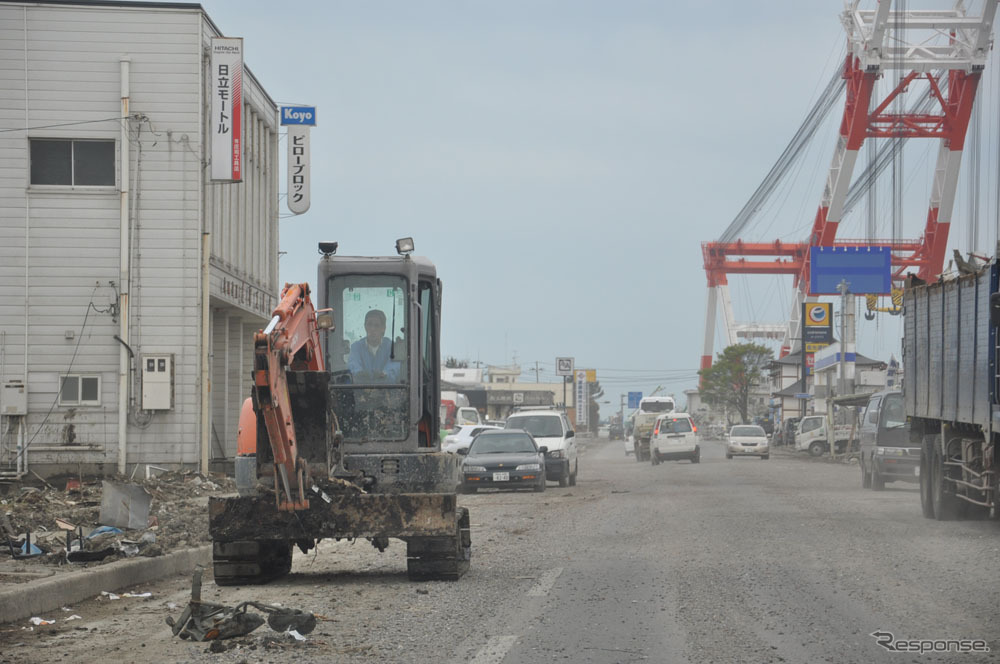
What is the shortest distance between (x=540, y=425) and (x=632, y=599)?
72.9 feet

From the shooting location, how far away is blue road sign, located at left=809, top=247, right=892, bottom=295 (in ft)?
191

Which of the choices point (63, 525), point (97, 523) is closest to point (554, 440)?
point (97, 523)

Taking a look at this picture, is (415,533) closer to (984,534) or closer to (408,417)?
(408,417)

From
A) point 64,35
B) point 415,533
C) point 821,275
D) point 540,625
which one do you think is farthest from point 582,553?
point 821,275

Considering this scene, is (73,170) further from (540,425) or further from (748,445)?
(748,445)

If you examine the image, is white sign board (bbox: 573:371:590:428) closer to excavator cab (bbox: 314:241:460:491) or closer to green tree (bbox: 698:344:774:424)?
green tree (bbox: 698:344:774:424)

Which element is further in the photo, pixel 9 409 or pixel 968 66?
pixel 968 66

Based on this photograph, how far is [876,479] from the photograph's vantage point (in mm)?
25594

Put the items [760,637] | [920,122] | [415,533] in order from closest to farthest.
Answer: [760,637]
[415,533]
[920,122]

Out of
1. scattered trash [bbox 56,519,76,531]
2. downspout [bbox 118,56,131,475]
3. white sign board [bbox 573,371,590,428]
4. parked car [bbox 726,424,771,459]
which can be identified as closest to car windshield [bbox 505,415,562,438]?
Answer: downspout [bbox 118,56,131,475]

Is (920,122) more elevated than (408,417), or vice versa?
(920,122)

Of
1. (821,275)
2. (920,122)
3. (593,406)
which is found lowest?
(593,406)

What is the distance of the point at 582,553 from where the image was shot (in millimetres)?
13492

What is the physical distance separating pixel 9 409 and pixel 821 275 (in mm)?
42939
